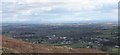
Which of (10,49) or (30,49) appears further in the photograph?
(30,49)

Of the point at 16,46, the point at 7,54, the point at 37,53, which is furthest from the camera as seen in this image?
the point at 16,46

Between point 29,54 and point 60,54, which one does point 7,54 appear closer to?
point 29,54

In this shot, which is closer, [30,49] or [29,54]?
[29,54]

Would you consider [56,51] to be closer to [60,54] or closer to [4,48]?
[60,54]

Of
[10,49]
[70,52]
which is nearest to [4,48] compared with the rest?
[10,49]

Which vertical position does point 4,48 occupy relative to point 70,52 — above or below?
above

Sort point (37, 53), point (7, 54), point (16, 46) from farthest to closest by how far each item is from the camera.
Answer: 1. point (16, 46)
2. point (37, 53)
3. point (7, 54)

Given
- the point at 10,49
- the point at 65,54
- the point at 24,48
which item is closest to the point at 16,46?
the point at 24,48

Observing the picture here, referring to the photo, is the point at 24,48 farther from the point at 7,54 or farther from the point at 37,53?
the point at 7,54
